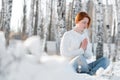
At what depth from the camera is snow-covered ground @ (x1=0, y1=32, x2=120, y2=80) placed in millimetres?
2092

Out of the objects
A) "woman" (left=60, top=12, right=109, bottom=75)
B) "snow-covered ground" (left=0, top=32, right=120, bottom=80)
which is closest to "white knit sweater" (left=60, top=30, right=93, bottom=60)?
"woman" (left=60, top=12, right=109, bottom=75)

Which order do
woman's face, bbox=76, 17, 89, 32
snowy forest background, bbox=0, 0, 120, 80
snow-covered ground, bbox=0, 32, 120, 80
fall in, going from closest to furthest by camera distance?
1. snow-covered ground, bbox=0, 32, 120, 80
2. woman's face, bbox=76, 17, 89, 32
3. snowy forest background, bbox=0, 0, 120, 80

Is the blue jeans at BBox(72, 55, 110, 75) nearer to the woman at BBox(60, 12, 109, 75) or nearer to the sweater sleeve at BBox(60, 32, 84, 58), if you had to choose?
the woman at BBox(60, 12, 109, 75)

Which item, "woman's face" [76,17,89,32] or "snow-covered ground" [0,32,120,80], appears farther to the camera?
"woman's face" [76,17,89,32]

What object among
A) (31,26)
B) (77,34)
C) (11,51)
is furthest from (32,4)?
(11,51)

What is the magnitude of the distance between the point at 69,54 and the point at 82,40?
40 cm

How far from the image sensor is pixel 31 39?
2178mm

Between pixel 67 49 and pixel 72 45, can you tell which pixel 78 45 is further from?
pixel 67 49

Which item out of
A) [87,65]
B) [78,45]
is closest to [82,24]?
[78,45]

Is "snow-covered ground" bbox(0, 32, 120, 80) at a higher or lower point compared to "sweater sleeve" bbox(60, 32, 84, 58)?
higher

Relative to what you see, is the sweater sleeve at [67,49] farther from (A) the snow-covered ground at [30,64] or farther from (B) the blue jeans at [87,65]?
(A) the snow-covered ground at [30,64]

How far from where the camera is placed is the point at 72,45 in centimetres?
669

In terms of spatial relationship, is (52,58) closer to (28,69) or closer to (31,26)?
(28,69)

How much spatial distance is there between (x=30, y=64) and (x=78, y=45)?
465 centimetres
